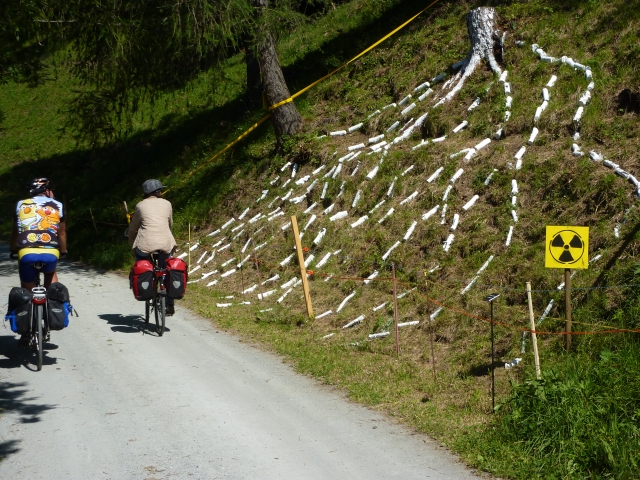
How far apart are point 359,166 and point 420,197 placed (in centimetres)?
217

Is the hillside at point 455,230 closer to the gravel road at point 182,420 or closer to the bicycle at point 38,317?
the gravel road at point 182,420

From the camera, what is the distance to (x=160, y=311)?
10031mm

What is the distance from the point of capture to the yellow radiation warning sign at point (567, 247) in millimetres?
7012

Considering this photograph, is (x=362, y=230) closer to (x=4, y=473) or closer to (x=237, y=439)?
(x=237, y=439)

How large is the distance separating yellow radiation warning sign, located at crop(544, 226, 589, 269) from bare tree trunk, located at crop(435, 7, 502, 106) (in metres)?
6.78

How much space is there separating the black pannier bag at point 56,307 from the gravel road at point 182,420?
58 centimetres

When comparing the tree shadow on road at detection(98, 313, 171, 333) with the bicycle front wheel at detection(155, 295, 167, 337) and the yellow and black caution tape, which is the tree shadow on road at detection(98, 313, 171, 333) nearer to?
the bicycle front wheel at detection(155, 295, 167, 337)

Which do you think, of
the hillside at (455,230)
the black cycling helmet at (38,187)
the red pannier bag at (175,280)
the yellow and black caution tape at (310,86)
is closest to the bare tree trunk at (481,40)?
the hillside at (455,230)

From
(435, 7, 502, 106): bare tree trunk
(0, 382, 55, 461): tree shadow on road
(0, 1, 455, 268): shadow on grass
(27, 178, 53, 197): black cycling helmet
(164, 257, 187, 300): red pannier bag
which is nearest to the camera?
(0, 382, 55, 461): tree shadow on road

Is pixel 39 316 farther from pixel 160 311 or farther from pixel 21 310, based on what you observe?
pixel 160 311

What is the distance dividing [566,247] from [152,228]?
18.0 ft

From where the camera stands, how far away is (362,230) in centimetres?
1191

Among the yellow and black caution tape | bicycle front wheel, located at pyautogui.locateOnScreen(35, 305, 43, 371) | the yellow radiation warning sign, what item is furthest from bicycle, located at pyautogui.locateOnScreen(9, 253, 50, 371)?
the yellow and black caution tape

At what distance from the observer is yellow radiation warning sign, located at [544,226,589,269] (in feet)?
23.0
